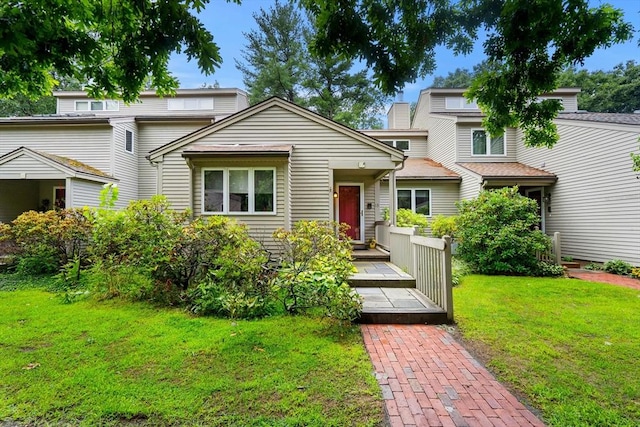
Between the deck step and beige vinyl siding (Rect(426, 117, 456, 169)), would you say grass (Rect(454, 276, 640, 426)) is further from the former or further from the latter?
beige vinyl siding (Rect(426, 117, 456, 169))

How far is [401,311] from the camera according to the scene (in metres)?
5.23

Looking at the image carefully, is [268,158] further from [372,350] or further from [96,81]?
[372,350]

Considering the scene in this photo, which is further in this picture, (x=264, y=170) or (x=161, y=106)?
(x=161, y=106)

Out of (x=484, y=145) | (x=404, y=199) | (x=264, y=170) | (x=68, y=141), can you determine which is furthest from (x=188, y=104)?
(x=484, y=145)

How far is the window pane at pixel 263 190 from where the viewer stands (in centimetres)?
916

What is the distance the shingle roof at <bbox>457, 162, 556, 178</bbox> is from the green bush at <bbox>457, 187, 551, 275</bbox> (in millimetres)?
3258

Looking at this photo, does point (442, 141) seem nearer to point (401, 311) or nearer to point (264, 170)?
point (264, 170)

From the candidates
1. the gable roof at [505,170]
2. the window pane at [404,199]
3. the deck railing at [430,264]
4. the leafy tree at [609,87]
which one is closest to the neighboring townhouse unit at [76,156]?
the deck railing at [430,264]

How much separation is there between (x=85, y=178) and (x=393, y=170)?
35.8 ft

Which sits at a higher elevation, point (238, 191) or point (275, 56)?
point (275, 56)

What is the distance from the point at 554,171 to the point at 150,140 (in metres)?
18.3

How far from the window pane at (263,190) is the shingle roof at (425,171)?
7.38 meters

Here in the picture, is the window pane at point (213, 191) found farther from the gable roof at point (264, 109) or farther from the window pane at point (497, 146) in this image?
the window pane at point (497, 146)

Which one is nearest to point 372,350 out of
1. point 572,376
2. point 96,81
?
point 572,376
